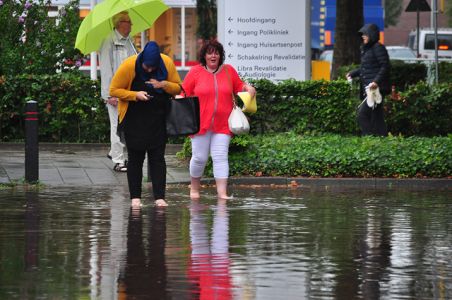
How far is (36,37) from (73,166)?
5.19 m

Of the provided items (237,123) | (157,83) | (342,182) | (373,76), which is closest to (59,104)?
(373,76)

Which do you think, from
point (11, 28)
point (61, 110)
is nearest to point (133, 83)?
point (61, 110)

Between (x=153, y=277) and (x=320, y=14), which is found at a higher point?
(x=320, y=14)

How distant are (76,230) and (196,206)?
7.36 feet

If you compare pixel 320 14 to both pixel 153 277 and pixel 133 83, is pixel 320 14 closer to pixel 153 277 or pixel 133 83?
pixel 133 83

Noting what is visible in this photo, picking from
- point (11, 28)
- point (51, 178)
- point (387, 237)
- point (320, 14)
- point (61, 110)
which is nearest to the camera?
point (387, 237)

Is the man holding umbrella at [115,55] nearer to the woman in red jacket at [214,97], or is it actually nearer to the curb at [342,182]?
the curb at [342,182]

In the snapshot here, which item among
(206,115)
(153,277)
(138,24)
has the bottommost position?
(153,277)

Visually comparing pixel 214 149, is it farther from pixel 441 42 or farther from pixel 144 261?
pixel 441 42

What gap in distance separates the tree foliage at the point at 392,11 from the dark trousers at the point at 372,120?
53073mm

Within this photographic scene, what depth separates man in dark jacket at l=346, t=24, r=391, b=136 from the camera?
1855cm

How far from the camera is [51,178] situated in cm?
1630

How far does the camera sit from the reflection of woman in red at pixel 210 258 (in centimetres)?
848

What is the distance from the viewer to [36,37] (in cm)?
2227
